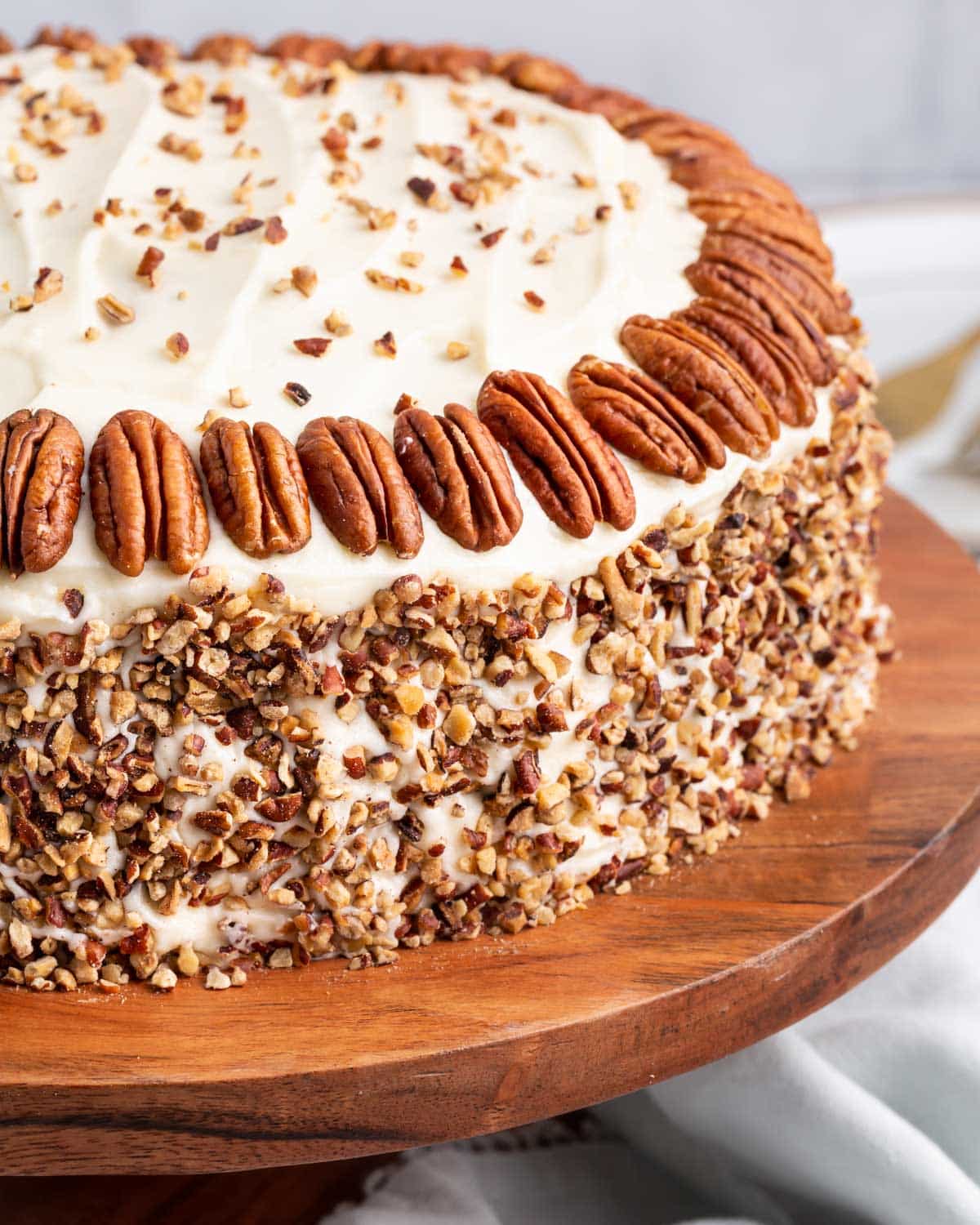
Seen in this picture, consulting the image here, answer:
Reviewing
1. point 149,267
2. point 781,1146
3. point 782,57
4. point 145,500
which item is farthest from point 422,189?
point 782,57

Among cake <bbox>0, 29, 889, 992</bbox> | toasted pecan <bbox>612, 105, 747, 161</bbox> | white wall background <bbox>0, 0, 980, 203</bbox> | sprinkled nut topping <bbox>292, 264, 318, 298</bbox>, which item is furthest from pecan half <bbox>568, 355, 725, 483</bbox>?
white wall background <bbox>0, 0, 980, 203</bbox>

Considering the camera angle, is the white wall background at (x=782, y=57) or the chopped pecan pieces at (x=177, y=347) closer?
the chopped pecan pieces at (x=177, y=347)

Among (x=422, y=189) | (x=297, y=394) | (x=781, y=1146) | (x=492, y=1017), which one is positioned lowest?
(x=781, y=1146)

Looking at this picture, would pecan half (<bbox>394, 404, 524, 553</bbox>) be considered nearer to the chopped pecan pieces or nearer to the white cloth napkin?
the chopped pecan pieces

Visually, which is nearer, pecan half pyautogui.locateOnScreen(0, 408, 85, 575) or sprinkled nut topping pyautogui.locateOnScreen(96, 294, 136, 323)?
pecan half pyautogui.locateOnScreen(0, 408, 85, 575)

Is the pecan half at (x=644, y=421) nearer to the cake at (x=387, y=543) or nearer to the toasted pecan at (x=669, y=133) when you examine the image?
the cake at (x=387, y=543)

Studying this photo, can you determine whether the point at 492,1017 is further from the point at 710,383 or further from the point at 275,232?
the point at 275,232

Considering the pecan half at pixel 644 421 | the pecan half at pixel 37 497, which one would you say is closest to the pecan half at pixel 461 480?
the pecan half at pixel 644 421
